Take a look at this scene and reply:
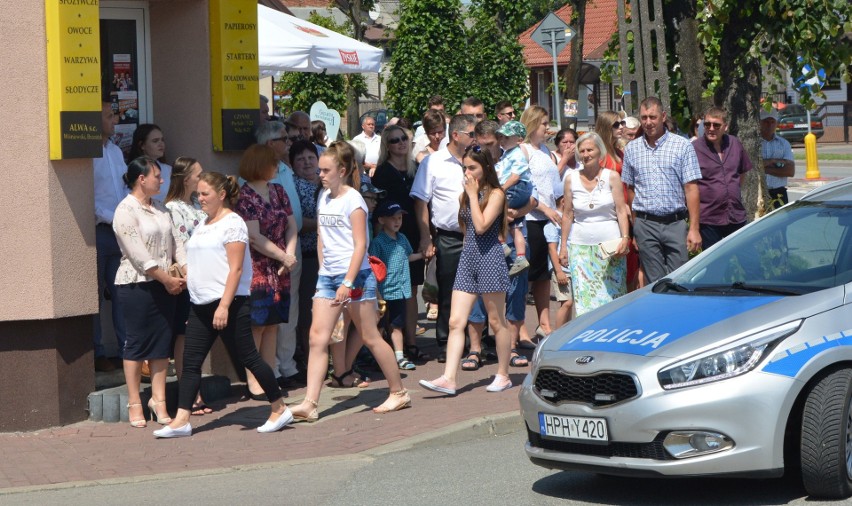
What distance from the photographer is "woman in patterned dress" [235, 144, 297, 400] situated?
929 cm

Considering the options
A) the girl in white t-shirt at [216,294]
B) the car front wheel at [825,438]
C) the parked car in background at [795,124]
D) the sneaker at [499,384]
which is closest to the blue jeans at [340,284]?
the girl in white t-shirt at [216,294]

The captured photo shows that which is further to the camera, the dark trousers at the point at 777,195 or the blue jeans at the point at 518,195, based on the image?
the dark trousers at the point at 777,195

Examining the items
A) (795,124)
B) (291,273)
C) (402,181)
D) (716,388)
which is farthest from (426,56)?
(716,388)

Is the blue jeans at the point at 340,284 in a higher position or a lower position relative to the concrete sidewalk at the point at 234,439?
higher

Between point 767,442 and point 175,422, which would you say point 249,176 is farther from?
point 767,442

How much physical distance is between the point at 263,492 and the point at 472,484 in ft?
3.90

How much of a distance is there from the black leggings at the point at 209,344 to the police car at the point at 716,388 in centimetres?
230

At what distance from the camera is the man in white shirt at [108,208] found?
9.27 meters

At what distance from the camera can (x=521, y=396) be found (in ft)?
22.6

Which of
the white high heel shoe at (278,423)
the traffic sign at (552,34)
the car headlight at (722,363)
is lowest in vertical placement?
the white high heel shoe at (278,423)

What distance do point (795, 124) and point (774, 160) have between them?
3632cm

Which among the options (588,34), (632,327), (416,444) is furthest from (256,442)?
(588,34)

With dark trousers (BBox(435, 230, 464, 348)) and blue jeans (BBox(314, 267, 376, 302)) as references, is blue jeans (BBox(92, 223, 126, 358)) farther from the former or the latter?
dark trousers (BBox(435, 230, 464, 348))

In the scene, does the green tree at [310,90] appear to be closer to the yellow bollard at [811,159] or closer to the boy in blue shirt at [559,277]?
the yellow bollard at [811,159]
